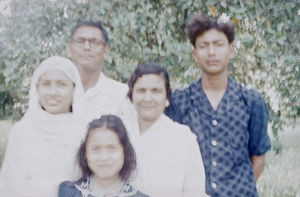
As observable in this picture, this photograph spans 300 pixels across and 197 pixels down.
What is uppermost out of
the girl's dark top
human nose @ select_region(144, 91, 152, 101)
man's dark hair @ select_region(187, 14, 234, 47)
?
man's dark hair @ select_region(187, 14, 234, 47)

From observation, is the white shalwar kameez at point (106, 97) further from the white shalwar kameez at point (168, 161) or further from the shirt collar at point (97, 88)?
the white shalwar kameez at point (168, 161)

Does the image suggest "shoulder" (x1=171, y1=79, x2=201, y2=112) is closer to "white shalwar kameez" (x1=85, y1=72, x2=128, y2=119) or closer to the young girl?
"white shalwar kameez" (x1=85, y1=72, x2=128, y2=119)

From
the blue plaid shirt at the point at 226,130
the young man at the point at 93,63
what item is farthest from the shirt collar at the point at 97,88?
the blue plaid shirt at the point at 226,130

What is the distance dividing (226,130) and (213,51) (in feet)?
1.27

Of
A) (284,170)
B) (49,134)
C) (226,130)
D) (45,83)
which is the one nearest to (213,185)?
(226,130)

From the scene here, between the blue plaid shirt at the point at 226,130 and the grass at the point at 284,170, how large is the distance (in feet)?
4.21

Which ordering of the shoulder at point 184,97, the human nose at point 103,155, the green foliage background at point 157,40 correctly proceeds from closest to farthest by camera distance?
the human nose at point 103,155 → the shoulder at point 184,97 → the green foliage background at point 157,40

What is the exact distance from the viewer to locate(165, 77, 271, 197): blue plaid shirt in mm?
1878

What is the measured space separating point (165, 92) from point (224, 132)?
0.36 metres

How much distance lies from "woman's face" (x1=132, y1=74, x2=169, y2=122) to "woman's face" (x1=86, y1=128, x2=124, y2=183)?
0.65 feet

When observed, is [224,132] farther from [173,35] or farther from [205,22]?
[173,35]

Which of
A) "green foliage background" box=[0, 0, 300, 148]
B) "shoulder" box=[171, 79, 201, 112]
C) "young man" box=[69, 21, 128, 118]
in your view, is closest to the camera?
"shoulder" box=[171, 79, 201, 112]

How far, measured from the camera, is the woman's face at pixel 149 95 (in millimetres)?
1736

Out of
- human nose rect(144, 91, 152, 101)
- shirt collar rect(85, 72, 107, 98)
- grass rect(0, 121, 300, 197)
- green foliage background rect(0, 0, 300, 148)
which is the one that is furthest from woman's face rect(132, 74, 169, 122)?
grass rect(0, 121, 300, 197)
